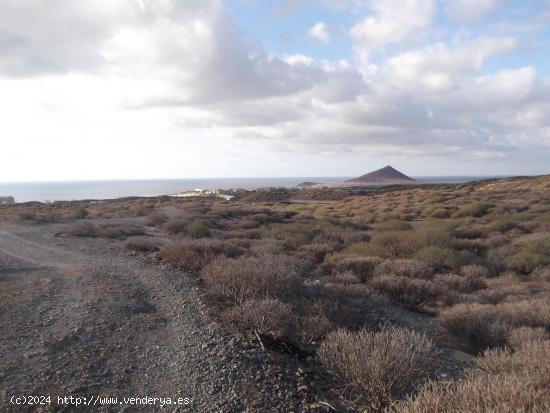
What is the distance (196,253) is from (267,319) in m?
5.86

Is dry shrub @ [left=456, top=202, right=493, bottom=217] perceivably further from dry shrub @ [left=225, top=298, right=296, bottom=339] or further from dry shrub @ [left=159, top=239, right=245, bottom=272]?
dry shrub @ [left=225, top=298, right=296, bottom=339]

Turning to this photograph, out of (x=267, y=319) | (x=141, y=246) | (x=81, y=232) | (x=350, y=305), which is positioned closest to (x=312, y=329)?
(x=267, y=319)

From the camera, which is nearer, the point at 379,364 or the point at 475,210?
the point at 379,364

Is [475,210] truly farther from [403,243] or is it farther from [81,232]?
[81,232]

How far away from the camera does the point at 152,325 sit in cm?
703

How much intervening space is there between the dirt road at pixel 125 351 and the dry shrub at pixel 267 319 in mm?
425

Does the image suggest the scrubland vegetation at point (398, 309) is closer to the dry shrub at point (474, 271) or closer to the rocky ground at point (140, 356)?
the dry shrub at point (474, 271)

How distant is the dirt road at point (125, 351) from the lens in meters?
4.75

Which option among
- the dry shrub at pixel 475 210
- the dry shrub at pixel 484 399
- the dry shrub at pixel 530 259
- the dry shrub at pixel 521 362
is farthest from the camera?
the dry shrub at pixel 475 210

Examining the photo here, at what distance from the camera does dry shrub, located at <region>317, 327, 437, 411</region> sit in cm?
454

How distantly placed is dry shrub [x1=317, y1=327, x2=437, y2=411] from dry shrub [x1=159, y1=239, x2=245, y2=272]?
21.5 feet

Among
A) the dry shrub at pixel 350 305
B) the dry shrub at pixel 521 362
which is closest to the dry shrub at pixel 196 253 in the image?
the dry shrub at pixel 350 305

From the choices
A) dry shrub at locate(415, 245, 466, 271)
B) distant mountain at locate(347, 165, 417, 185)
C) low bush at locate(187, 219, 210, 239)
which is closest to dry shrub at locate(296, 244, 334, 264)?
dry shrub at locate(415, 245, 466, 271)

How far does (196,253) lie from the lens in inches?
470
